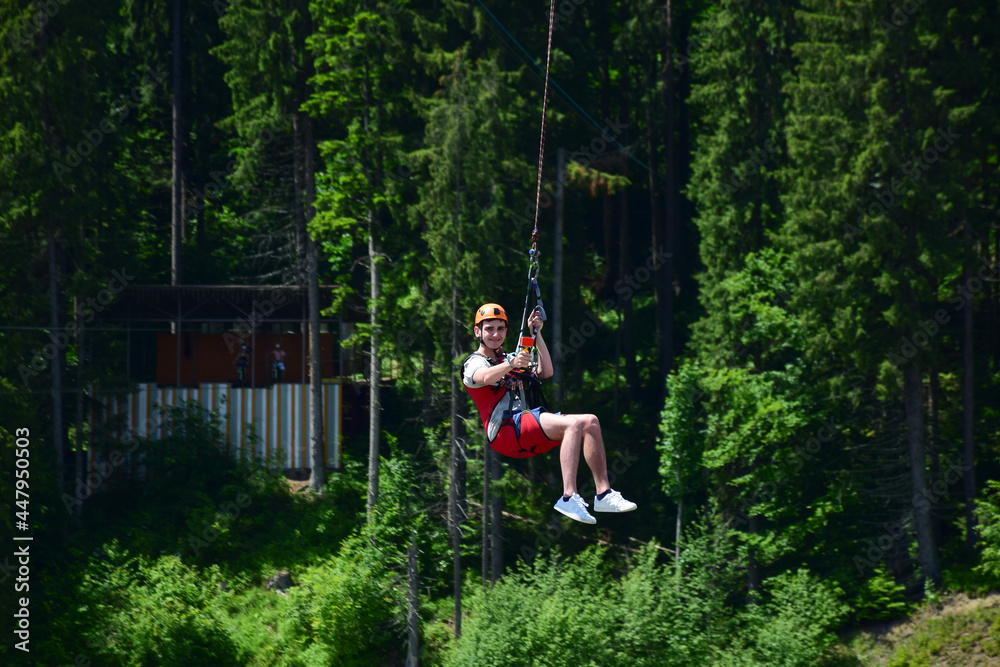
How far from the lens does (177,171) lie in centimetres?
3344

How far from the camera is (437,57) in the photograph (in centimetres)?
2588

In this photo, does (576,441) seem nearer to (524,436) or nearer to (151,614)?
(524,436)

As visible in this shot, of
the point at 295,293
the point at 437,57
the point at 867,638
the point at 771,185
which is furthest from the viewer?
the point at 295,293

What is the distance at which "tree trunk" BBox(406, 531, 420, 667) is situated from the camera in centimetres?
2531

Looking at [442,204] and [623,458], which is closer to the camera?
[442,204]

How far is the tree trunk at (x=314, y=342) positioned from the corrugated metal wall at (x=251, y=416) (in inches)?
27.3

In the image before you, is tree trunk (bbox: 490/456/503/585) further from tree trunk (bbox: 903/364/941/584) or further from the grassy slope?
tree trunk (bbox: 903/364/941/584)

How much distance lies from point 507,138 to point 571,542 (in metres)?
10.6

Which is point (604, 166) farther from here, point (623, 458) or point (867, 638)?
point (867, 638)

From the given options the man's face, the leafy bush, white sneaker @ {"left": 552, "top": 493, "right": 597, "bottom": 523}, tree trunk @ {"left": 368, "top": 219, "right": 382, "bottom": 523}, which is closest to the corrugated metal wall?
tree trunk @ {"left": 368, "top": 219, "right": 382, "bottom": 523}

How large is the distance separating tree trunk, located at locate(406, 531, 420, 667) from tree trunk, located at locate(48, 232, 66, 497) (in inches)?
383

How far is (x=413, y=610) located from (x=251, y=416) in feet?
26.3

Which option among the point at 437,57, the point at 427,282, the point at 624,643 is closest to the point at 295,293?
the point at 427,282

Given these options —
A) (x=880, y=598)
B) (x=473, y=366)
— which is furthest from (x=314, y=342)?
(x=473, y=366)
